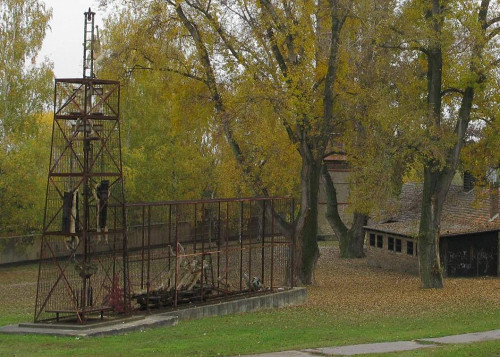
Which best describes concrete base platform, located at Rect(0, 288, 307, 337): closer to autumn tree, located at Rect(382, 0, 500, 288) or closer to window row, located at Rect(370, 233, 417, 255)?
autumn tree, located at Rect(382, 0, 500, 288)

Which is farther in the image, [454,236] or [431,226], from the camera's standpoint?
[454,236]

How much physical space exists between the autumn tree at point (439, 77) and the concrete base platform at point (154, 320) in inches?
306

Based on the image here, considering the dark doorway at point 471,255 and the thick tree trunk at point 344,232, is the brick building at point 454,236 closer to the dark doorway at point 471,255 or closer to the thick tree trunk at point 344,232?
the dark doorway at point 471,255

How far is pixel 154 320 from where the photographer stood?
21922 millimetres

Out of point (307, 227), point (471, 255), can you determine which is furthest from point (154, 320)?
point (471, 255)

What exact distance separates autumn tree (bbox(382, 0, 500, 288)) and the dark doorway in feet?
20.7

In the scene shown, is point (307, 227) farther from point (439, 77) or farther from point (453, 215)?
point (453, 215)

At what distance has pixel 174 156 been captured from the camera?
2062 inches

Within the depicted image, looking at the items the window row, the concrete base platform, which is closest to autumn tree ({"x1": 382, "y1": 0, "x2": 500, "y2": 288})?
the concrete base platform

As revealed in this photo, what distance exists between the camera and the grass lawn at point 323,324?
1659 centimetres

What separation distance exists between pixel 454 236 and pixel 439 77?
412 inches

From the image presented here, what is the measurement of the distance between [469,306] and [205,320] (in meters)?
9.20

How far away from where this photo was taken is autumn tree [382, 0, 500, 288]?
30203 mm

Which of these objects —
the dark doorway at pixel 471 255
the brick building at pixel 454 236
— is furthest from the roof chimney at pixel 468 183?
the dark doorway at pixel 471 255
